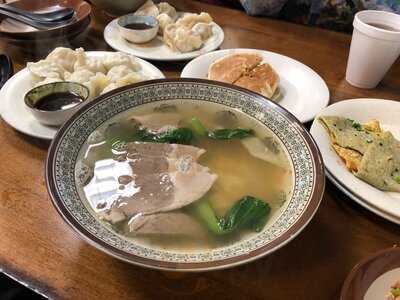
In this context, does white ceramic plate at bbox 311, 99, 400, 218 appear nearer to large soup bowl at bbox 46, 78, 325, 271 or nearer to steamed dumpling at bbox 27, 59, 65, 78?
large soup bowl at bbox 46, 78, 325, 271

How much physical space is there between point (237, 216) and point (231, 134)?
0.31 metres

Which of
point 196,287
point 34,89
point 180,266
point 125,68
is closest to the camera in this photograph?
point 180,266

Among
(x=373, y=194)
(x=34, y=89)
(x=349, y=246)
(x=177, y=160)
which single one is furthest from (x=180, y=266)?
(x=34, y=89)

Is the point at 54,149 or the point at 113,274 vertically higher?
the point at 54,149

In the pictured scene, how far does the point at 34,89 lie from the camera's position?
4.18ft

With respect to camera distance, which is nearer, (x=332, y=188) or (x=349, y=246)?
(x=349, y=246)

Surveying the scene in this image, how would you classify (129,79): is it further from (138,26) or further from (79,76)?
(138,26)

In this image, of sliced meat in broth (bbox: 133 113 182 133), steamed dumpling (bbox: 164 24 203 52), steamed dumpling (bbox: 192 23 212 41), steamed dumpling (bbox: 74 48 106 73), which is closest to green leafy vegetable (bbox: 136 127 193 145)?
sliced meat in broth (bbox: 133 113 182 133)

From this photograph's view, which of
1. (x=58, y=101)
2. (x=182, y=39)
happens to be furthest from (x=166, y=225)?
(x=182, y=39)

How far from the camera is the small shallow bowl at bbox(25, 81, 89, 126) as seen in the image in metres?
1.20

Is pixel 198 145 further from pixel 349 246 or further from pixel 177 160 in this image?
pixel 349 246

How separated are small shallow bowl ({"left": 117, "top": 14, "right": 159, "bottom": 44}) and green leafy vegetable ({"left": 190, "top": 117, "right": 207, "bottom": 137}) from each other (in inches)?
29.5

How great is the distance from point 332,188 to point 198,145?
1.31 ft

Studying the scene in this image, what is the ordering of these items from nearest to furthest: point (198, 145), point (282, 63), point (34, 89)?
point (198, 145), point (34, 89), point (282, 63)
